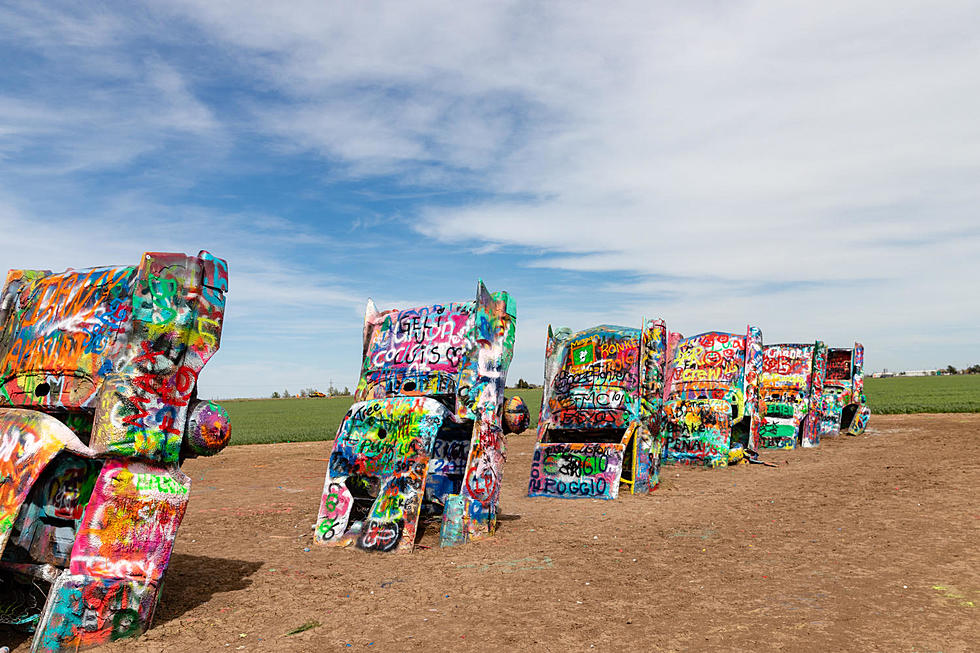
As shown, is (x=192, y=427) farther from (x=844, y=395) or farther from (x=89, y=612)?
(x=844, y=395)

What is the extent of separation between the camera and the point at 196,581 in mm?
7359

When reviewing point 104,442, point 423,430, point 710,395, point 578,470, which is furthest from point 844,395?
point 104,442

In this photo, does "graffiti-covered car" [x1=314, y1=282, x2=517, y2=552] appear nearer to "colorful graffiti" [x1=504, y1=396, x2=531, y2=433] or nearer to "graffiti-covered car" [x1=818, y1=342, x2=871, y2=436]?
"colorful graffiti" [x1=504, y1=396, x2=531, y2=433]

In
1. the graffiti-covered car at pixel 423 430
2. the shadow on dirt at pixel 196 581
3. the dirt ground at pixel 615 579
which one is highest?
the graffiti-covered car at pixel 423 430

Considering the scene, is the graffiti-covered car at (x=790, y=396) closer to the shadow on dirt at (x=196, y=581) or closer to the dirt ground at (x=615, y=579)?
the dirt ground at (x=615, y=579)

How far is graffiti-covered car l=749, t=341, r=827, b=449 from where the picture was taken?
22.0 metres

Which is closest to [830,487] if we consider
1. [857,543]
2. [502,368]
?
[857,543]

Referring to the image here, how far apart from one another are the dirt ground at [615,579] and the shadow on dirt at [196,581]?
29mm

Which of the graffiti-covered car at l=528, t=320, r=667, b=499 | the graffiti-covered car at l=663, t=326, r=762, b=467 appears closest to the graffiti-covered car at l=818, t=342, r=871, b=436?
the graffiti-covered car at l=663, t=326, r=762, b=467

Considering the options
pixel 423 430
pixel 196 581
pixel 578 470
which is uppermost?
pixel 423 430

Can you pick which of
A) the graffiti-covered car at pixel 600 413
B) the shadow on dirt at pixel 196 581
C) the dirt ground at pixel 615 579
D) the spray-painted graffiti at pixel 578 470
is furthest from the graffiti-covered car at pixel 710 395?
the shadow on dirt at pixel 196 581

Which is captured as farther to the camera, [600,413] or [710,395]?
[710,395]

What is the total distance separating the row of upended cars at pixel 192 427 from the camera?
5.54 metres

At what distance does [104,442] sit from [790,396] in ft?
68.5
